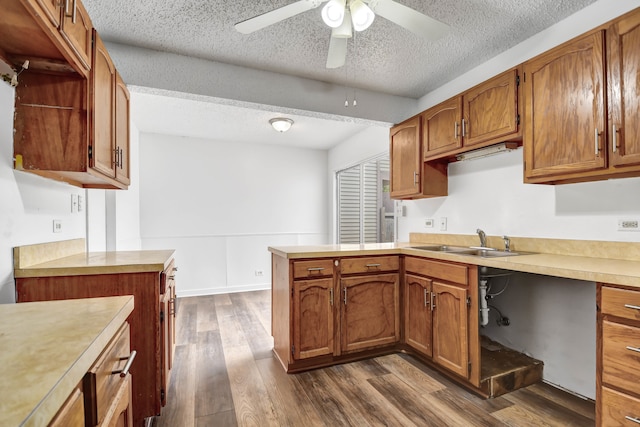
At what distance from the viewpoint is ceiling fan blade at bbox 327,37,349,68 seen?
5.89 ft

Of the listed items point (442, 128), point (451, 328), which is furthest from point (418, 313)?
point (442, 128)

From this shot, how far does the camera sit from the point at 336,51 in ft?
6.12

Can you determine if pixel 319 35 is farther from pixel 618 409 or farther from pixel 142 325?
pixel 618 409

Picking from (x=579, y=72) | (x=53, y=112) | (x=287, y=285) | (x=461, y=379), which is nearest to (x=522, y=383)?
(x=461, y=379)

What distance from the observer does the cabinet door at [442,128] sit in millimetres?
2486

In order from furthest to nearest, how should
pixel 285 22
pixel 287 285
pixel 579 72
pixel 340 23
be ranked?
1. pixel 287 285
2. pixel 285 22
3. pixel 579 72
4. pixel 340 23

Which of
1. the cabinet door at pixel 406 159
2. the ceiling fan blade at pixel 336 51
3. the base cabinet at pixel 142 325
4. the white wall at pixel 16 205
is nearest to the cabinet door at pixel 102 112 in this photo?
the white wall at pixel 16 205

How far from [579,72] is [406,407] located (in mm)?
2151

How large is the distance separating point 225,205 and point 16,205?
3.51 metres

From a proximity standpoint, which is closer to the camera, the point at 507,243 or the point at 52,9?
the point at 52,9

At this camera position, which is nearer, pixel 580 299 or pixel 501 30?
pixel 580 299

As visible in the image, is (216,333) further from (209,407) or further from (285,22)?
(285,22)

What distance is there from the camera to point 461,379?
7.08 feet

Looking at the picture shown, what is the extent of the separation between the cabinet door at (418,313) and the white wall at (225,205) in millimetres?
3115
